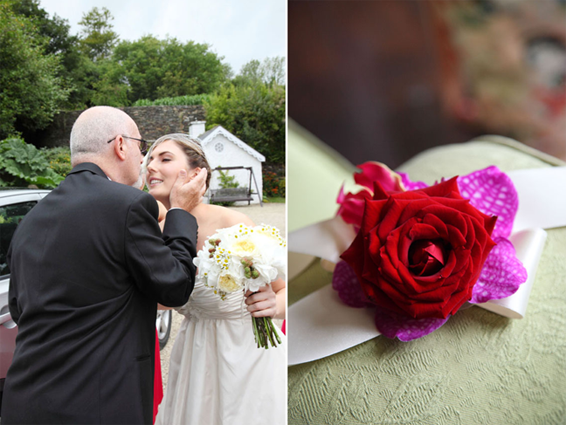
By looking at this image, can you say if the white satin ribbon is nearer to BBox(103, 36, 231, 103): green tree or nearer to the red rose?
the red rose

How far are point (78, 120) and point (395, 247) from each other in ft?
1.04

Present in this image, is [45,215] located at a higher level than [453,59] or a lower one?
lower

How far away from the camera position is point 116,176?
0.36 m

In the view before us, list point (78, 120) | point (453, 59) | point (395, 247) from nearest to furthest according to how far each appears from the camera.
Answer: point (395, 247) < point (78, 120) < point (453, 59)

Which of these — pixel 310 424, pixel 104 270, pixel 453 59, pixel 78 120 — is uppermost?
pixel 453 59

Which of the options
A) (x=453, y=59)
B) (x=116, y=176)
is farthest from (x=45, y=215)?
(x=453, y=59)

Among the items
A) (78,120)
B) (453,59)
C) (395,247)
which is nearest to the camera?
(395,247)

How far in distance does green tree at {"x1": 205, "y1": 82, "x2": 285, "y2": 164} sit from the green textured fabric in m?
0.24

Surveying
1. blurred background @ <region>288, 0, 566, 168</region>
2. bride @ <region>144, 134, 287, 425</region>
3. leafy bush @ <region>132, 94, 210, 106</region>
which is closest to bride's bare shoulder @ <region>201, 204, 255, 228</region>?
bride @ <region>144, 134, 287, 425</region>

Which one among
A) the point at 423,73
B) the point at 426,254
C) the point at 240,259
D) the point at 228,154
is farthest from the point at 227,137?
the point at 423,73

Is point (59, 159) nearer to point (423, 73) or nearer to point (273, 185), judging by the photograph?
point (273, 185)

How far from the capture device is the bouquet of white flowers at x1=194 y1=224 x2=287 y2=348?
367 millimetres

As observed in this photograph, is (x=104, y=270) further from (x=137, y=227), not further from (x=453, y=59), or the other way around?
(x=453, y=59)

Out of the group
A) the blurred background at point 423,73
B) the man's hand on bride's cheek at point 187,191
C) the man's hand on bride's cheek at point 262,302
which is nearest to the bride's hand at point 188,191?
the man's hand on bride's cheek at point 187,191
